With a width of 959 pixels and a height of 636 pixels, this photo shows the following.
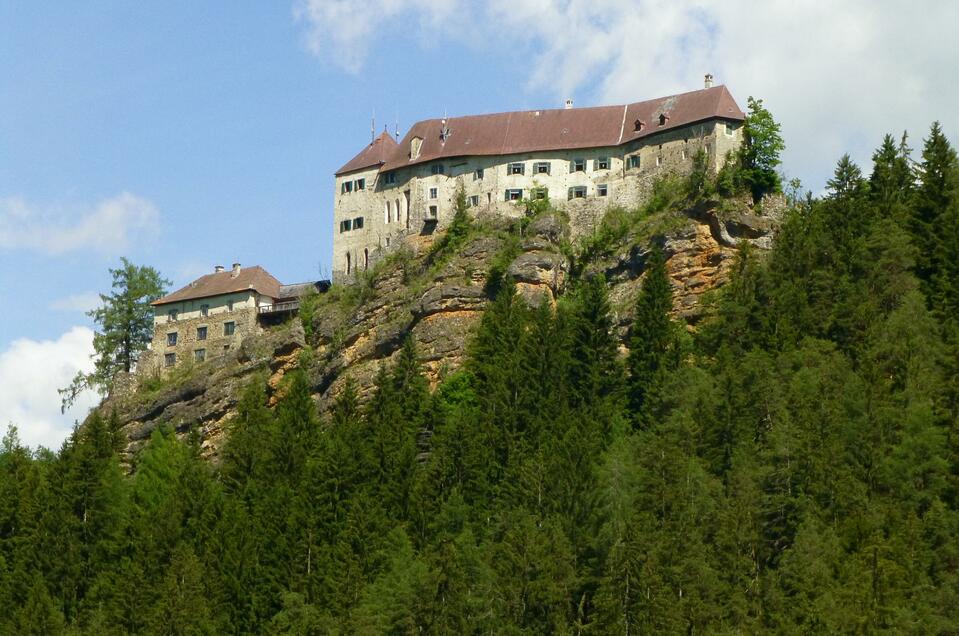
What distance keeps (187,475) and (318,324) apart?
15487 millimetres

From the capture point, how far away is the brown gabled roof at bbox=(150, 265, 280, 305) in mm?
101250

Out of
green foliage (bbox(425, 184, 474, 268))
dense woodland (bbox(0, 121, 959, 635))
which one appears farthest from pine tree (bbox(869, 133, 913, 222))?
green foliage (bbox(425, 184, 474, 268))

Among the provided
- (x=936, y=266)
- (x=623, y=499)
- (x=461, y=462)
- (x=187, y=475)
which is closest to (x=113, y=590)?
(x=187, y=475)

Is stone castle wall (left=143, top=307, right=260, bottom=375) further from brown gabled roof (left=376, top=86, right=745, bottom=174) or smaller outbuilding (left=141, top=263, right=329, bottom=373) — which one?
brown gabled roof (left=376, top=86, right=745, bottom=174)

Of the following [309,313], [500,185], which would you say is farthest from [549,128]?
[309,313]

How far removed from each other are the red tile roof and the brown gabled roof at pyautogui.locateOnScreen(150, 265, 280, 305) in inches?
294

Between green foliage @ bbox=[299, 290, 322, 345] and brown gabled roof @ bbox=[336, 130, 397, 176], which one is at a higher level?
brown gabled roof @ bbox=[336, 130, 397, 176]

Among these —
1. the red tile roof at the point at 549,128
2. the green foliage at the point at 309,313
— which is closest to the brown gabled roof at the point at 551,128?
the red tile roof at the point at 549,128

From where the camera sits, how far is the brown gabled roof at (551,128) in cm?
9600

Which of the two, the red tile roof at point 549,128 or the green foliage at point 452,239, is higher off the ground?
the red tile roof at point 549,128

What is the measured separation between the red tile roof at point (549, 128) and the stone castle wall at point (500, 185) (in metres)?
0.57

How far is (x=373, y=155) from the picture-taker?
338 feet

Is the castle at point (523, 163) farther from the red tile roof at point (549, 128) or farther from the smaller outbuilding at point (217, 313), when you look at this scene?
the smaller outbuilding at point (217, 313)

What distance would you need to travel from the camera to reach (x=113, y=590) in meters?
75.3
